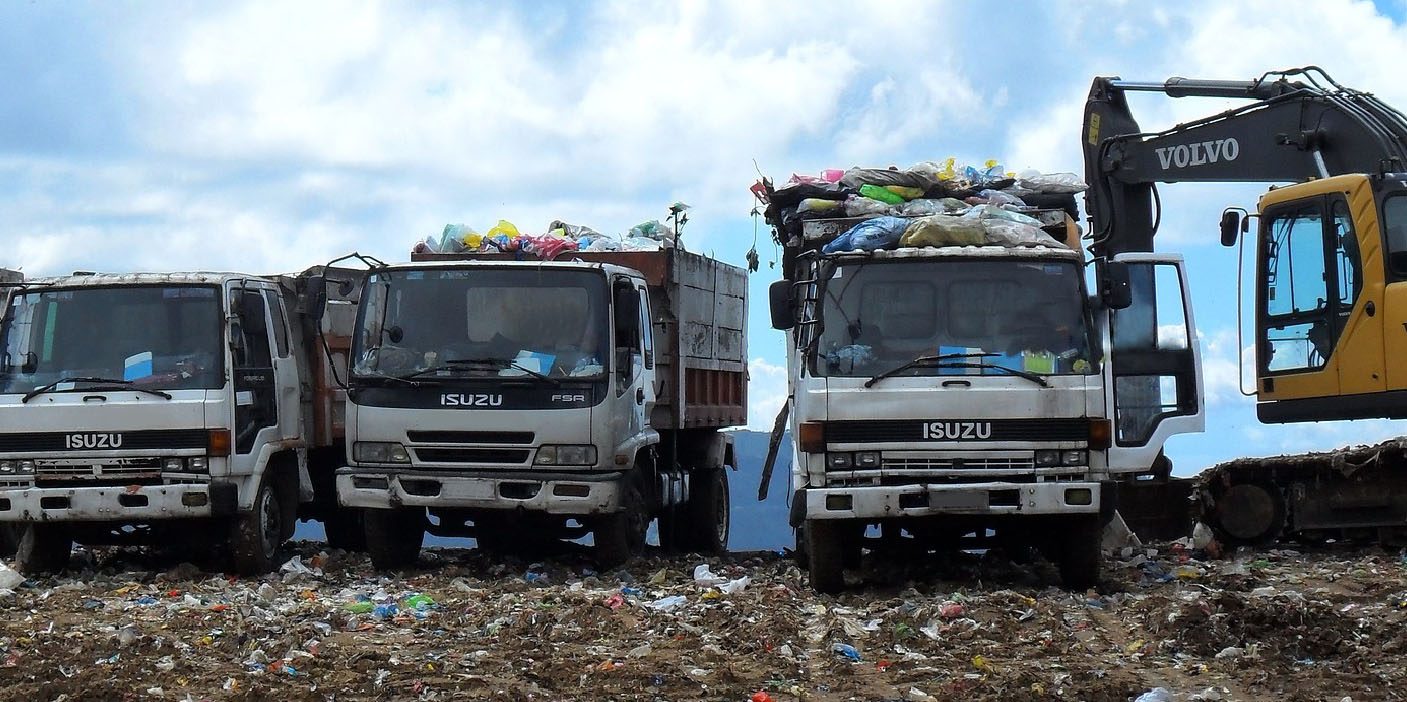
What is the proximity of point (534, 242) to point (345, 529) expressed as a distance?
3.76 m

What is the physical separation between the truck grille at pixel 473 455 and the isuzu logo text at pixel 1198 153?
22.7ft

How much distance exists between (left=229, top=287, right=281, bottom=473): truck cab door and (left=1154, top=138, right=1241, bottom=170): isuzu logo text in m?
8.36

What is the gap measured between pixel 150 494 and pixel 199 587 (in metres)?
0.84

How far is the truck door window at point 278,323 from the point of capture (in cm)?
1447

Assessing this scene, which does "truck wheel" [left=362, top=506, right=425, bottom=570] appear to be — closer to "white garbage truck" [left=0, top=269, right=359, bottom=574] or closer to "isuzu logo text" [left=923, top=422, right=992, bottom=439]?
"white garbage truck" [left=0, top=269, right=359, bottom=574]

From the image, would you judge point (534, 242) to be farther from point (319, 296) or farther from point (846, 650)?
point (846, 650)

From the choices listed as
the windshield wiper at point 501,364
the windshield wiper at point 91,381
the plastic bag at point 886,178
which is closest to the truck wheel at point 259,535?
the windshield wiper at point 91,381

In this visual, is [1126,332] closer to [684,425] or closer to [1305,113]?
[1305,113]

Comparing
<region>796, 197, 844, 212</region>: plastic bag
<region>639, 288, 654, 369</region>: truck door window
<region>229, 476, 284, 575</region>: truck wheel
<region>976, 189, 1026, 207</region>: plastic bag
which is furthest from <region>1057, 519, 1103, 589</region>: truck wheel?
<region>229, 476, 284, 575</region>: truck wheel

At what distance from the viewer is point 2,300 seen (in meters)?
14.8

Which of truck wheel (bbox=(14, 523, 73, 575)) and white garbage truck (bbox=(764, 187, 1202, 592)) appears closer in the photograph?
white garbage truck (bbox=(764, 187, 1202, 592))

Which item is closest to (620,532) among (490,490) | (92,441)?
(490,490)

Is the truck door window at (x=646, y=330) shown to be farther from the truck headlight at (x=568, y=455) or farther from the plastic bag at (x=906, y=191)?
the plastic bag at (x=906, y=191)

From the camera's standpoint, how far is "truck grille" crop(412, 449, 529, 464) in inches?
525
